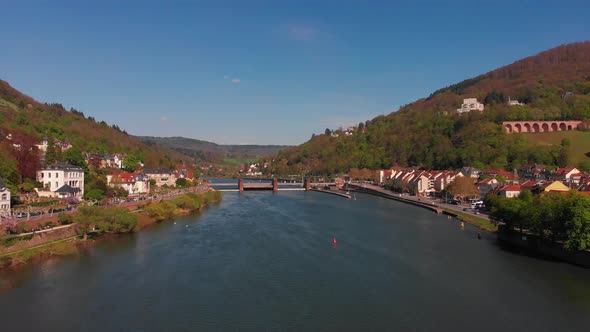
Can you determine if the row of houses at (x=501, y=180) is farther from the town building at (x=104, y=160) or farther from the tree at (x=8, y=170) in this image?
the town building at (x=104, y=160)

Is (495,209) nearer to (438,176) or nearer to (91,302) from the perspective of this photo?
(91,302)

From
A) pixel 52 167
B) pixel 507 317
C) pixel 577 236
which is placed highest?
pixel 52 167

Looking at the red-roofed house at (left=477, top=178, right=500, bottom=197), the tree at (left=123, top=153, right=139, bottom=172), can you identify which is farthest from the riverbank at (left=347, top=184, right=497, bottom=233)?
the tree at (left=123, top=153, right=139, bottom=172)

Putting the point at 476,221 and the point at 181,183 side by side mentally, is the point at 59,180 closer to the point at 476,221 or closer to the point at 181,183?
the point at 181,183

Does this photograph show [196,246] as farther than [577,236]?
Yes

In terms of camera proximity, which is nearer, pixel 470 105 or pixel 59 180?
pixel 59 180

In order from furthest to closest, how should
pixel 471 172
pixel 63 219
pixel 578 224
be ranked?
pixel 471 172 < pixel 63 219 < pixel 578 224

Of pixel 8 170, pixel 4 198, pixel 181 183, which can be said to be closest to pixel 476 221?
pixel 4 198

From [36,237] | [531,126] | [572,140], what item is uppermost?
[531,126]

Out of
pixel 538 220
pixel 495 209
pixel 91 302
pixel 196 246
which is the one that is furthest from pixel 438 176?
pixel 91 302
